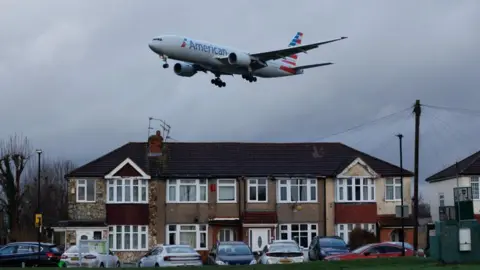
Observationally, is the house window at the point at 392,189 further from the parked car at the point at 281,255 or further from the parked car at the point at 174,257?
the parked car at the point at 174,257

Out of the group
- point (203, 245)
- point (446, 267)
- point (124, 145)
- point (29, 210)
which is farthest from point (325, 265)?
point (29, 210)

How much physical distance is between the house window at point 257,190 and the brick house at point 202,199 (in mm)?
67

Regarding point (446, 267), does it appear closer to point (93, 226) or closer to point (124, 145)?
point (93, 226)

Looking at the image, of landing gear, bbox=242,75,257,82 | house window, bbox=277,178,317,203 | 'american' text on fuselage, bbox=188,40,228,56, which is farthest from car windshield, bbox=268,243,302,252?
house window, bbox=277,178,317,203

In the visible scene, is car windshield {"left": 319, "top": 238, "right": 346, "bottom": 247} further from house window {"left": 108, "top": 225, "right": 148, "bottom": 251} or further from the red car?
house window {"left": 108, "top": 225, "right": 148, "bottom": 251}

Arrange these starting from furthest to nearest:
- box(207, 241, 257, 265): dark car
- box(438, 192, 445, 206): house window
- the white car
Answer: box(438, 192, 445, 206): house window, the white car, box(207, 241, 257, 265): dark car

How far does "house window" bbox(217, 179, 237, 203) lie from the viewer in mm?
62719

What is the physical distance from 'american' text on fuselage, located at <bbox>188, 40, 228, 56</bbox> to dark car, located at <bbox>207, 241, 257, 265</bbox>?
Answer: 17721 millimetres

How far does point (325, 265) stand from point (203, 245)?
36.2 meters

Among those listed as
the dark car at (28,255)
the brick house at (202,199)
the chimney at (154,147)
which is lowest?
the dark car at (28,255)

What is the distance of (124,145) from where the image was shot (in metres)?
65.1

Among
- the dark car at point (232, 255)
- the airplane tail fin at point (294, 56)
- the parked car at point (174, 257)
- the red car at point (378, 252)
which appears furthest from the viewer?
the airplane tail fin at point (294, 56)

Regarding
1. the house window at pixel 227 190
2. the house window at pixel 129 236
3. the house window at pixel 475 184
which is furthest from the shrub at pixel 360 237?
the house window at pixel 129 236

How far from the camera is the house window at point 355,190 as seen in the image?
63.0 metres
